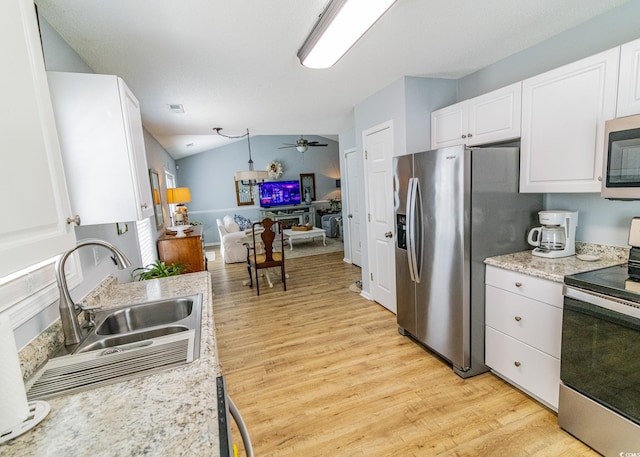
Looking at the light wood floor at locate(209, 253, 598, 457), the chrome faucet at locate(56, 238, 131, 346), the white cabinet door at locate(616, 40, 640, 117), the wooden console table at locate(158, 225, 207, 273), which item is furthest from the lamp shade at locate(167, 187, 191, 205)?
the white cabinet door at locate(616, 40, 640, 117)

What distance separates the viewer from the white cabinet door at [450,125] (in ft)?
8.16

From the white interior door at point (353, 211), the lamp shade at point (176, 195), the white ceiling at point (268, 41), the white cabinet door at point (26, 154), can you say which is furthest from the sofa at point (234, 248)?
the white cabinet door at point (26, 154)

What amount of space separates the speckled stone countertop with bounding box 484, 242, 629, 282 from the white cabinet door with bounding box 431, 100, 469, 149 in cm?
106

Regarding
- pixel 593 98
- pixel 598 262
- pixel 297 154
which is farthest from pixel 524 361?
pixel 297 154

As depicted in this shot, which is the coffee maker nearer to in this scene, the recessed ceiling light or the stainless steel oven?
the stainless steel oven

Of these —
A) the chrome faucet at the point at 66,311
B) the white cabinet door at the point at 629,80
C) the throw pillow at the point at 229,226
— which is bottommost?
the throw pillow at the point at 229,226

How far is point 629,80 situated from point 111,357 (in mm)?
2727

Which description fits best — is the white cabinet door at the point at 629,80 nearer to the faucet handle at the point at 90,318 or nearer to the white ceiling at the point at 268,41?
the white ceiling at the point at 268,41

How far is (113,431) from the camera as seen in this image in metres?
0.76

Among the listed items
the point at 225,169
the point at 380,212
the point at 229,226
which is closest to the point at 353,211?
the point at 380,212

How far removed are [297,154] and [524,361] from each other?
8370 mm

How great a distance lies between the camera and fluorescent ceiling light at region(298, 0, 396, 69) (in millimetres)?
1397

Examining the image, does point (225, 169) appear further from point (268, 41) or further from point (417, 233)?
point (417, 233)

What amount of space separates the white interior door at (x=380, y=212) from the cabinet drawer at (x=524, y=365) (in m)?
1.22
